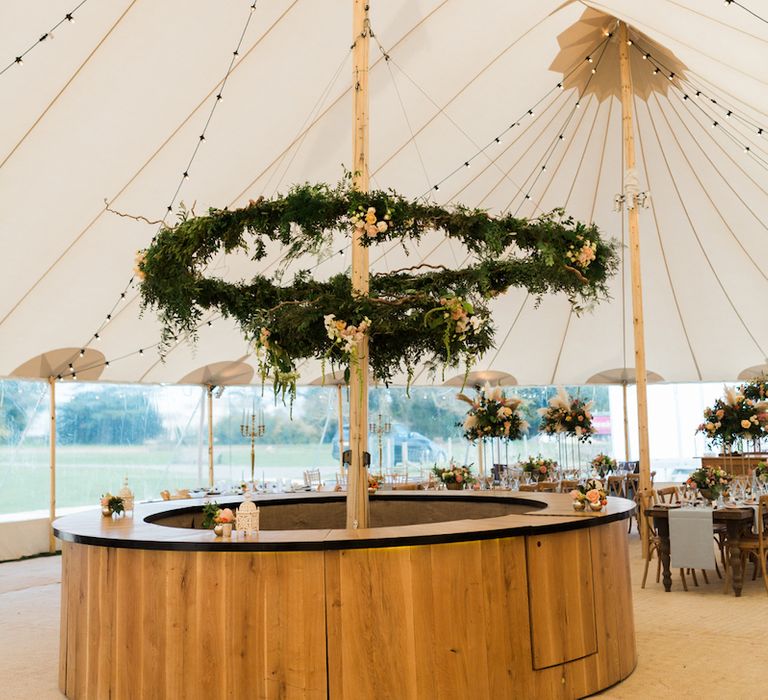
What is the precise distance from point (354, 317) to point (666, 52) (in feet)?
22.2

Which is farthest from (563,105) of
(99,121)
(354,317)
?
(354,317)

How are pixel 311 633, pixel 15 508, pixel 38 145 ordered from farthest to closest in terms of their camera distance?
pixel 15 508, pixel 38 145, pixel 311 633

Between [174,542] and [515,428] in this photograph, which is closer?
[174,542]

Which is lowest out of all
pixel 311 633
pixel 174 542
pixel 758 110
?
pixel 311 633

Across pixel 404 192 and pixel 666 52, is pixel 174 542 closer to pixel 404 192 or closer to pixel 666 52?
pixel 404 192

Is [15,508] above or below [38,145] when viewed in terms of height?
below

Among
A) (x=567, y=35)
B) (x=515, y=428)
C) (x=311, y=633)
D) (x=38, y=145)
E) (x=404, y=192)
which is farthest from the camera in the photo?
(x=515, y=428)

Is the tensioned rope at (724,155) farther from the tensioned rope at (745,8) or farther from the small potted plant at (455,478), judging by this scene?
the small potted plant at (455,478)

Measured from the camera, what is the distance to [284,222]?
4.98m

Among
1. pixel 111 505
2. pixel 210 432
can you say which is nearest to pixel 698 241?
pixel 210 432

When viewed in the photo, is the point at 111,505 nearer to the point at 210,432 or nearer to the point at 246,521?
the point at 246,521

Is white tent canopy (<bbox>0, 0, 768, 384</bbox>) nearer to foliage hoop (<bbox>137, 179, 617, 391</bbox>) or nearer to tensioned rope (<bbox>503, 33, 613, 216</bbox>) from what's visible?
tensioned rope (<bbox>503, 33, 613, 216</bbox>)

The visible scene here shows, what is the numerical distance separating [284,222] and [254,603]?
7.63 ft

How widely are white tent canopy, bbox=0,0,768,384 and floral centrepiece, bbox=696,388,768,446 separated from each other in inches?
127
